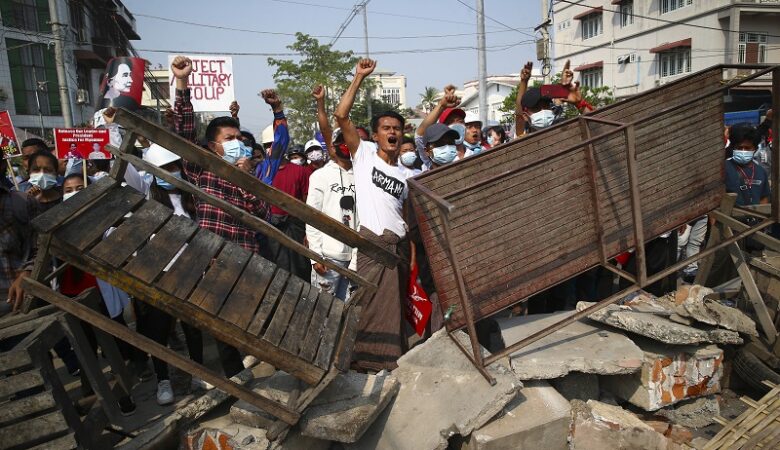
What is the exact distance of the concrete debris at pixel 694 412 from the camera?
11.0 ft

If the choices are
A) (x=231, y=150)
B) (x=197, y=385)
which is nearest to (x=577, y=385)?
(x=197, y=385)

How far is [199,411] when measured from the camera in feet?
8.89

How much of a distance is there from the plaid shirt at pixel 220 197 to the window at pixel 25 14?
74.2ft

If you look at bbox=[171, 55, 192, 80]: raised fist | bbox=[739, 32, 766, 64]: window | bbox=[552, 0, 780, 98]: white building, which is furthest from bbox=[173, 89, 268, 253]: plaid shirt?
bbox=[739, 32, 766, 64]: window

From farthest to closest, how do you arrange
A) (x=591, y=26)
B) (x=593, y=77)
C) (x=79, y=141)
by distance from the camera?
(x=591, y=26) < (x=593, y=77) < (x=79, y=141)

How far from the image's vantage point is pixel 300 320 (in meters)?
2.57

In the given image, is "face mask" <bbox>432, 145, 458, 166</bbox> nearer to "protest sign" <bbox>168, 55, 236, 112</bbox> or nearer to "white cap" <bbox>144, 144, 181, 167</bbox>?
"white cap" <bbox>144, 144, 181, 167</bbox>

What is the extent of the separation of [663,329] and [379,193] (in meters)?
2.18

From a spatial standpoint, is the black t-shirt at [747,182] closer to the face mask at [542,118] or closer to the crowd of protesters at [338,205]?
the crowd of protesters at [338,205]

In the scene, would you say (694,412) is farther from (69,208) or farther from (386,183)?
(69,208)

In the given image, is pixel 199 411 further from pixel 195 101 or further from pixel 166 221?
pixel 195 101

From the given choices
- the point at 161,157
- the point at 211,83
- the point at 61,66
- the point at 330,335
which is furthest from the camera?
the point at 61,66

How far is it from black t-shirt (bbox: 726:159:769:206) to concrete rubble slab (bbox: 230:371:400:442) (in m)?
3.81

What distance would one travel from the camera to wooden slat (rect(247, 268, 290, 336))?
2.27 m
